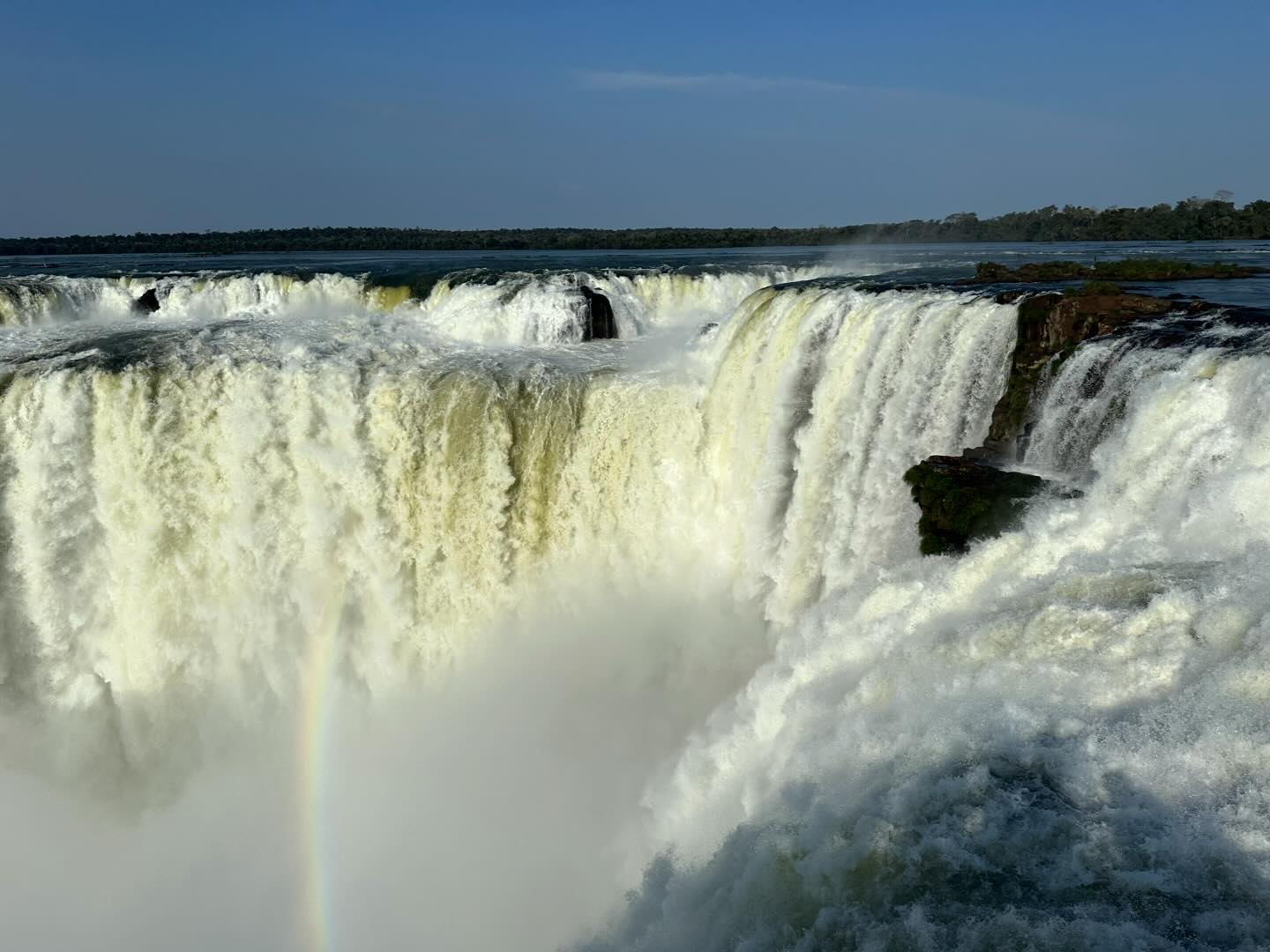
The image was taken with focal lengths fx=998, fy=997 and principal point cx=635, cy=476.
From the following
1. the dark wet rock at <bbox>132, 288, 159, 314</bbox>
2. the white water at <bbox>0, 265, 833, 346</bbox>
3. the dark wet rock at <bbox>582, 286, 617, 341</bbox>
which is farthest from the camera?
the dark wet rock at <bbox>132, 288, 159, 314</bbox>

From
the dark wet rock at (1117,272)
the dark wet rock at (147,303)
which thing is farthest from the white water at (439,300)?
the dark wet rock at (1117,272)

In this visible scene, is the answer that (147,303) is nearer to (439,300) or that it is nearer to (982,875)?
(439,300)

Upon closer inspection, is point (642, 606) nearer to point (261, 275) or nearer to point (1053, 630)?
point (1053, 630)

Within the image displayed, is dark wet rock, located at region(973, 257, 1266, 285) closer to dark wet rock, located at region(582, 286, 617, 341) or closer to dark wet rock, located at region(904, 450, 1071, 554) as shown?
dark wet rock, located at region(904, 450, 1071, 554)

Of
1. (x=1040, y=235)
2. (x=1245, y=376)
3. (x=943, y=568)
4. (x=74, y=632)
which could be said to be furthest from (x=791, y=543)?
Answer: (x=1040, y=235)

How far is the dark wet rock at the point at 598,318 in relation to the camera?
19.2m

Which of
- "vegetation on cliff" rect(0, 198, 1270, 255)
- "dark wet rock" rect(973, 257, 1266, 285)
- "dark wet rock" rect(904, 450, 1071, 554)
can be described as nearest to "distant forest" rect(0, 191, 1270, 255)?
"vegetation on cliff" rect(0, 198, 1270, 255)

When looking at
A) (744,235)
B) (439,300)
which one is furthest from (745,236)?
(439,300)

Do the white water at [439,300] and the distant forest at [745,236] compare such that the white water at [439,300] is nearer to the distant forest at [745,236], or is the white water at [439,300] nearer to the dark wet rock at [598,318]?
the dark wet rock at [598,318]

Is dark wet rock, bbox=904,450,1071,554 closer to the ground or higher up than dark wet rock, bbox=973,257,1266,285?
closer to the ground

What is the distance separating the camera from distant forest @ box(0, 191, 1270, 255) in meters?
36.8

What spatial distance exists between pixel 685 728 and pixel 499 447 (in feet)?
14.5

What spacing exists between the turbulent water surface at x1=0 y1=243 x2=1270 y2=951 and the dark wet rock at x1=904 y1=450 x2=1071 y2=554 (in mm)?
318

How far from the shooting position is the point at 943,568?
6.97 metres
